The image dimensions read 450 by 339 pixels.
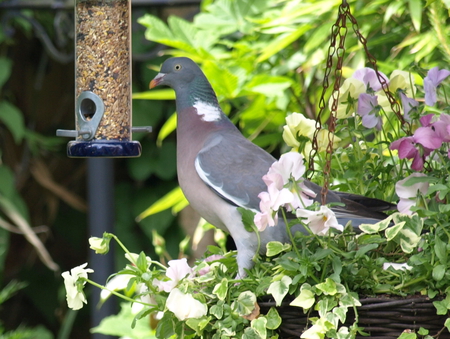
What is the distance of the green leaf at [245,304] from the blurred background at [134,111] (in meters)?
0.67

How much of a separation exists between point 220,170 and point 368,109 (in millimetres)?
280

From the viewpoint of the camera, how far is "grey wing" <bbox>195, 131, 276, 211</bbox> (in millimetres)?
1145

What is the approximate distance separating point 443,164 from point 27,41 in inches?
106

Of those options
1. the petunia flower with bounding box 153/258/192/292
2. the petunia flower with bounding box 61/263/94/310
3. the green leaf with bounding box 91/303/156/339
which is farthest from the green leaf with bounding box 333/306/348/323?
the green leaf with bounding box 91/303/156/339

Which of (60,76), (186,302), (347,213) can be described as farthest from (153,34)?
(60,76)

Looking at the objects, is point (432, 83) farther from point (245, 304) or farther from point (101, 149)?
point (101, 149)

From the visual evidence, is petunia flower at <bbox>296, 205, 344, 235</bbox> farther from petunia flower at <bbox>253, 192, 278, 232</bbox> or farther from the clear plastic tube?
the clear plastic tube

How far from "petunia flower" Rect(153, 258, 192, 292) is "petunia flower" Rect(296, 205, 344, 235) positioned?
21cm

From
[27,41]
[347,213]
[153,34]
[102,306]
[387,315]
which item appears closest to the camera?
[387,315]

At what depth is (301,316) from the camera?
871 mm

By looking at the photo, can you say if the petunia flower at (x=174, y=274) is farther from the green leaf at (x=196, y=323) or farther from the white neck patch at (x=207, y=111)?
the white neck patch at (x=207, y=111)

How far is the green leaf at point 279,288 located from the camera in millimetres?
823

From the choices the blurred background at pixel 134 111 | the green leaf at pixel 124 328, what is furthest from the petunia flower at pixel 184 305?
the green leaf at pixel 124 328

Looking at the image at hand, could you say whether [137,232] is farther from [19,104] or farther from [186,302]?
[186,302]
